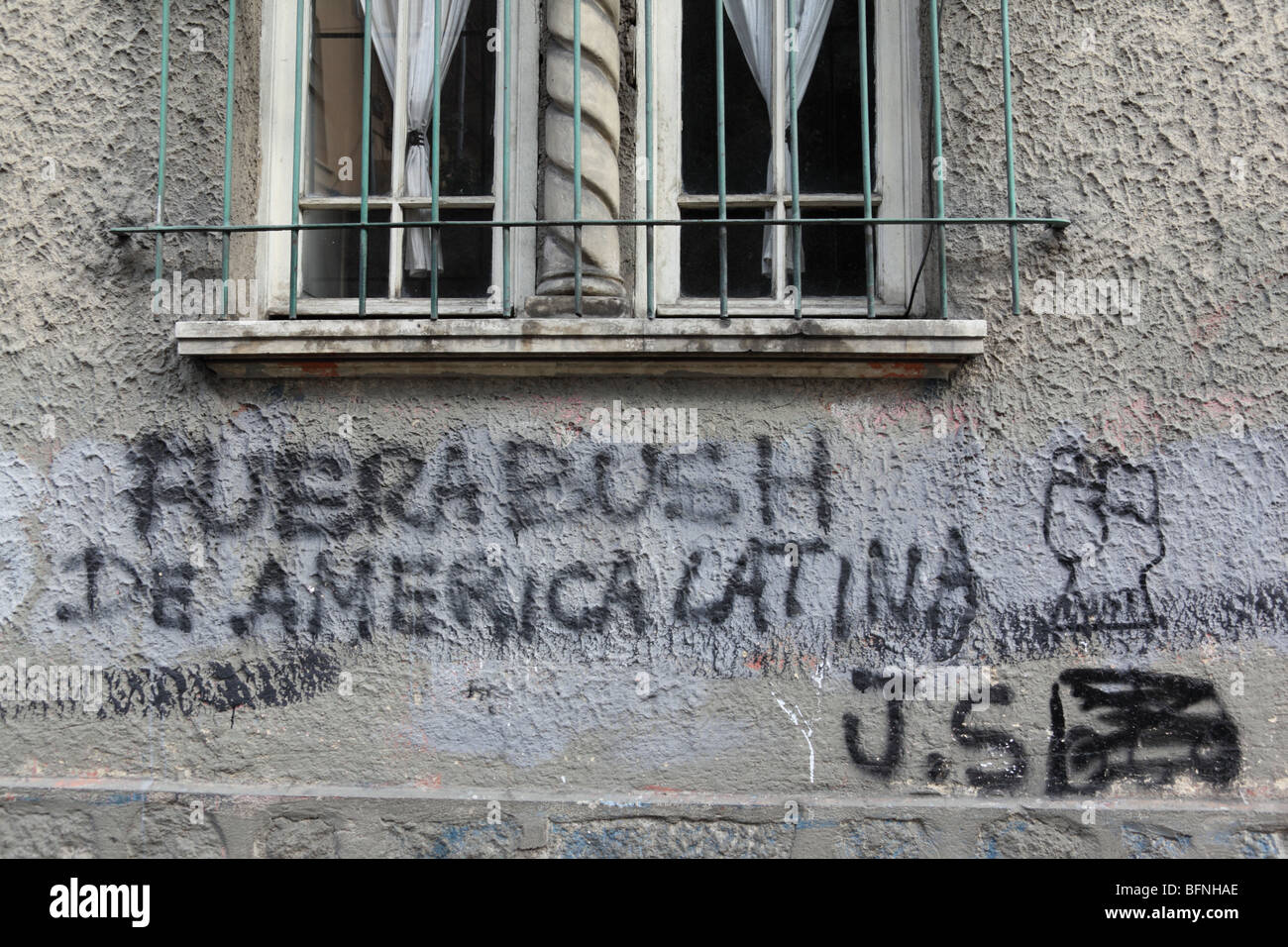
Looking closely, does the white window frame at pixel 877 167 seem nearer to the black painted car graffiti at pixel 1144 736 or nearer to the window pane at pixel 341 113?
the window pane at pixel 341 113

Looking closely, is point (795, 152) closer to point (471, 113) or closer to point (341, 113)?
point (471, 113)

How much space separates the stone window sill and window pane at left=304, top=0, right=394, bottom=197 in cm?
58

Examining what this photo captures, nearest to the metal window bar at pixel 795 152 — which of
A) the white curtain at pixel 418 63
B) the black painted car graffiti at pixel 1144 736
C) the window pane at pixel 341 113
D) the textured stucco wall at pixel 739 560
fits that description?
the textured stucco wall at pixel 739 560

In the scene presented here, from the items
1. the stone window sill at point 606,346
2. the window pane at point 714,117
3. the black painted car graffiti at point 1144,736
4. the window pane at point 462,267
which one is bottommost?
the black painted car graffiti at point 1144,736

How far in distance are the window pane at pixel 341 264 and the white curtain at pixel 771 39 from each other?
123cm

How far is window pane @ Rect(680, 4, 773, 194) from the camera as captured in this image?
279cm

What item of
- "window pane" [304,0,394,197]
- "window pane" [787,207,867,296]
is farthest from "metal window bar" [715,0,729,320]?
"window pane" [304,0,394,197]

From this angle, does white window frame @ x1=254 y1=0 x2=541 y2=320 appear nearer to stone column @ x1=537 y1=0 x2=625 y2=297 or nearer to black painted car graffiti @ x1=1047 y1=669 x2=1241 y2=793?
stone column @ x1=537 y1=0 x2=625 y2=297

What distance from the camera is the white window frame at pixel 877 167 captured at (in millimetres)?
2709

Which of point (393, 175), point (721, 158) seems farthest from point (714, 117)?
point (393, 175)

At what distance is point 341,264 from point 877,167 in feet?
5.56

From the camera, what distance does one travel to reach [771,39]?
2777 millimetres

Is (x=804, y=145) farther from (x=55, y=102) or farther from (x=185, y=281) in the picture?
(x=55, y=102)

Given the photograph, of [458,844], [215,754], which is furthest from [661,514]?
[215,754]
